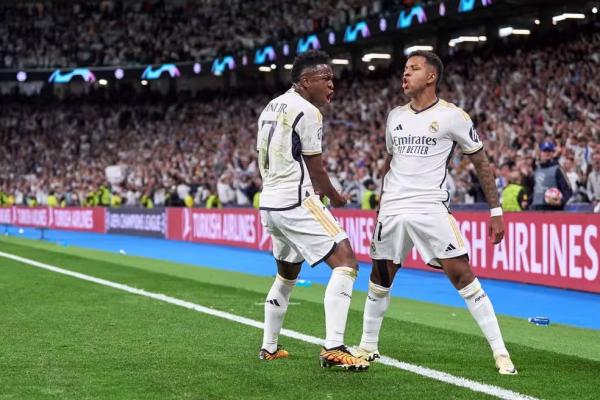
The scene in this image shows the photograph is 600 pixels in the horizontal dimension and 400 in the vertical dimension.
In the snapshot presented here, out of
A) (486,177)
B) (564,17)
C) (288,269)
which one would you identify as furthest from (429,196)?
(564,17)

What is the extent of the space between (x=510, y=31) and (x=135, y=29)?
27.4m

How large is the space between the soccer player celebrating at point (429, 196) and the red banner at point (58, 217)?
101 ft

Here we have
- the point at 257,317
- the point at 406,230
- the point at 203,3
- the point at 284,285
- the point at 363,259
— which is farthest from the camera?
the point at 203,3

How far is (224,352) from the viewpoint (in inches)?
316

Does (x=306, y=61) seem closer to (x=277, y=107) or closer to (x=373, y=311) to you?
(x=277, y=107)

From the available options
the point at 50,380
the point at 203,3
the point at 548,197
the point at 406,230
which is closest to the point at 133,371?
the point at 50,380

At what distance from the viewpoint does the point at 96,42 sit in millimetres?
54781

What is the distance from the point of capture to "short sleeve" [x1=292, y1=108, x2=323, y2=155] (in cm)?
707

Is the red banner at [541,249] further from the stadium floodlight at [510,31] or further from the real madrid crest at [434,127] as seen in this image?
the stadium floodlight at [510,31]

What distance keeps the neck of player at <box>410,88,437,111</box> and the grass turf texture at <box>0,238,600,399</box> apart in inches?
73.9

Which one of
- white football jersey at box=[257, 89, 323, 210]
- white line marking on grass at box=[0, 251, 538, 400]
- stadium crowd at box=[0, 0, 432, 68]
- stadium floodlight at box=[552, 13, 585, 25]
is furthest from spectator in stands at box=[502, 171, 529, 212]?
stadium crowd at box=[0, 0, 432, 68]

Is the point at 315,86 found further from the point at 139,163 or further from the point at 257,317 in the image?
the point at 139,163

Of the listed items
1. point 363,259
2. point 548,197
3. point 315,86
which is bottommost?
point 363,259

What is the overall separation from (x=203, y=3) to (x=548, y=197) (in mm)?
41165
